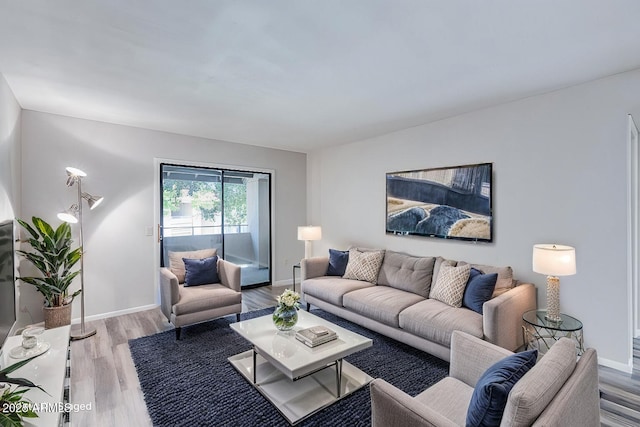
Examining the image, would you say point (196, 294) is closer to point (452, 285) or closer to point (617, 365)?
point (452, 285)

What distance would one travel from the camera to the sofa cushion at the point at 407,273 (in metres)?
3.56

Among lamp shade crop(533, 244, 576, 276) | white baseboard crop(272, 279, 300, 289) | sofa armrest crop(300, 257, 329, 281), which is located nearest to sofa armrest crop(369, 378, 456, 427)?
lamp shade crop(533, 244, 576, 276)

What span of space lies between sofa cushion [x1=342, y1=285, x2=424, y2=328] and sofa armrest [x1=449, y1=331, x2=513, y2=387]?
117cm

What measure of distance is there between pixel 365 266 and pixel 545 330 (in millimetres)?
1982

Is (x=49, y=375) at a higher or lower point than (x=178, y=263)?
lower

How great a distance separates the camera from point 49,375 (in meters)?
1.75

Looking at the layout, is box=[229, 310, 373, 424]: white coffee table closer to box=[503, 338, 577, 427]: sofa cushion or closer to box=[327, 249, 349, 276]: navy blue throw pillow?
box=[503, 338, 577, 427]: sofa cushion

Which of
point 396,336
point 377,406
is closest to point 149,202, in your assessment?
point 396,336

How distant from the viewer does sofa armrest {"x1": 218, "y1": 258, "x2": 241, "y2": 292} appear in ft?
12.5

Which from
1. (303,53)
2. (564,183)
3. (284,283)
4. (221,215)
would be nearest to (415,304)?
(564,183)

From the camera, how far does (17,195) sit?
3271 millimetres

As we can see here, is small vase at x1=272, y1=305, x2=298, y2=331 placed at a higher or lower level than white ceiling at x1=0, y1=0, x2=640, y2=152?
lower

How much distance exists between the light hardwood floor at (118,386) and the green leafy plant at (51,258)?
0.56m

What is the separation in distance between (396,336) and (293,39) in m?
2.73
